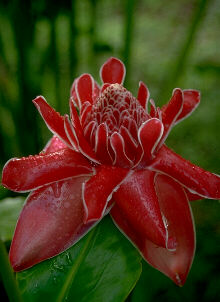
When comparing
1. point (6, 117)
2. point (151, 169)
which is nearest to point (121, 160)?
point (151, 169)

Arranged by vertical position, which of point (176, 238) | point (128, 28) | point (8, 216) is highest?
point (128, 28)

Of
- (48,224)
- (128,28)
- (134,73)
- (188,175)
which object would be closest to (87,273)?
(48,224)

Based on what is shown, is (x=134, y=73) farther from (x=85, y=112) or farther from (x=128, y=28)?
(x=85, y=112)

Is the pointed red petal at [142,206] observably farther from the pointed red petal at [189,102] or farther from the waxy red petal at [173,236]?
the pointed red petal at [189,102]

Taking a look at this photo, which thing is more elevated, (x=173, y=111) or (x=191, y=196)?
(x=173, y=111)

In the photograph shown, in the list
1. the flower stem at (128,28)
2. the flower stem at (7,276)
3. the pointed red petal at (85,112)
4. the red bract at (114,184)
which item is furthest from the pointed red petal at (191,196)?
the flower stem at (128,28)
